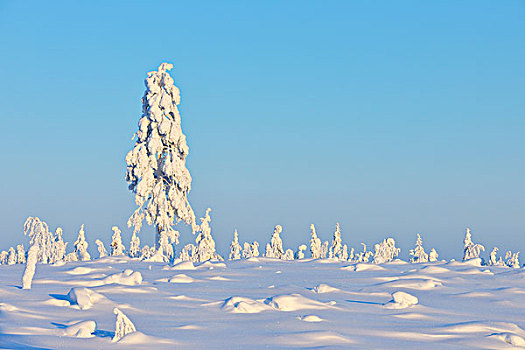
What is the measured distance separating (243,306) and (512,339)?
285cm

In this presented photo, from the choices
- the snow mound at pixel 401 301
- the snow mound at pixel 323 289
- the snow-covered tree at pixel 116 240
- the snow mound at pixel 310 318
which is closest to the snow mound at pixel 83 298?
the snow mound at pixel 310 318

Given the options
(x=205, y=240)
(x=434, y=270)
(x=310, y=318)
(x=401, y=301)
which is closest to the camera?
(x=310, y=318)

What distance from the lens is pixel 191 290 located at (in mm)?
8078

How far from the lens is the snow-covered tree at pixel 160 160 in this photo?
25.5m

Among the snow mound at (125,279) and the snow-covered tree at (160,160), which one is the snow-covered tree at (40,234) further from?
the snow-covered tree at (160,160)

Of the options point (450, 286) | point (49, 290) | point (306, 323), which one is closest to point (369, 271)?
point (450, 286)

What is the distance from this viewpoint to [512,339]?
523 centimetres

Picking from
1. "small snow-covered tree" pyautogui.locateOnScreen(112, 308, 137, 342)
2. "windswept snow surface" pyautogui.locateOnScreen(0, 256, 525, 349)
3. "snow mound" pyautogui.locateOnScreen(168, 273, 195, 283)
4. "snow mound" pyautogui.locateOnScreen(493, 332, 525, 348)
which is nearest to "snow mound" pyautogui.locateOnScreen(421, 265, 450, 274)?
"windswept snow surface" pyautogui.locateOnScreen(0, 256, 525, 349)

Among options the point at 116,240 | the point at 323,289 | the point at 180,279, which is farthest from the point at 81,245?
the point at 323,289

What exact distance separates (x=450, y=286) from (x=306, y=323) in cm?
407

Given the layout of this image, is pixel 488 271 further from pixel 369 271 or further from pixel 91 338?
pixel 91 338

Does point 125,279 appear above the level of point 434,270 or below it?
above

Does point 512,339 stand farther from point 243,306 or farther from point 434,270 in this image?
point 434,270

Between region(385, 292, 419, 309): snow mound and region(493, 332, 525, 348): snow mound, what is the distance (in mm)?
1690
